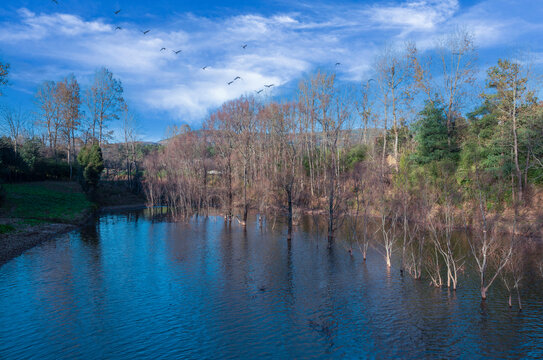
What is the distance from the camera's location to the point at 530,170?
A: 91.0 ft

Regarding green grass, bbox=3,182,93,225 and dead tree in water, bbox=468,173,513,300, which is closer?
dead tree in water, bbox=468,173,513,300

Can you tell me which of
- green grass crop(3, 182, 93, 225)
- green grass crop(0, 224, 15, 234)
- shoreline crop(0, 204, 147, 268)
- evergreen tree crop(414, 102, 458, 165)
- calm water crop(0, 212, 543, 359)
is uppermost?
evergreen tree crop(414, 102, 458, 165)

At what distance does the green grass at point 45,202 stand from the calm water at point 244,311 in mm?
11479

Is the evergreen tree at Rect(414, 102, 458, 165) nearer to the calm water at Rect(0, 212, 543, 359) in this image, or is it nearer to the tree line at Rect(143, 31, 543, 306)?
the tree line at Rect(143, 31, 543, 306)

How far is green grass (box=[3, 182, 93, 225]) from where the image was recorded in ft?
99.4

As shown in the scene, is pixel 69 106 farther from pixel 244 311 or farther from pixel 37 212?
pixel 244 311

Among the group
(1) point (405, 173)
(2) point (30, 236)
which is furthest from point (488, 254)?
(2) point (30, 236)

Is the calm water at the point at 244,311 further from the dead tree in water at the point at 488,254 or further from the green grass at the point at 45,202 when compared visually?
the green grass at the point at 45,202

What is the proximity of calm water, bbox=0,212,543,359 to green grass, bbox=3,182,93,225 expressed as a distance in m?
11.5

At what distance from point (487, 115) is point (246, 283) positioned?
1115 inches

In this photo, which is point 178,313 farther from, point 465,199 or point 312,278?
point 465,199

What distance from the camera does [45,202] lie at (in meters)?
34.8

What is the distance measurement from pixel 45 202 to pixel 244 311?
31800mm

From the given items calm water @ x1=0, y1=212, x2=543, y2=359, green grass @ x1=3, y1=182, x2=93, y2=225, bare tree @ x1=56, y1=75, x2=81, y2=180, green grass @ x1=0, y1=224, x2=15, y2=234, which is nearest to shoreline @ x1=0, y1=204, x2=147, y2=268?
green grass @ x1=0, y1=224, x2=15, y2=234
